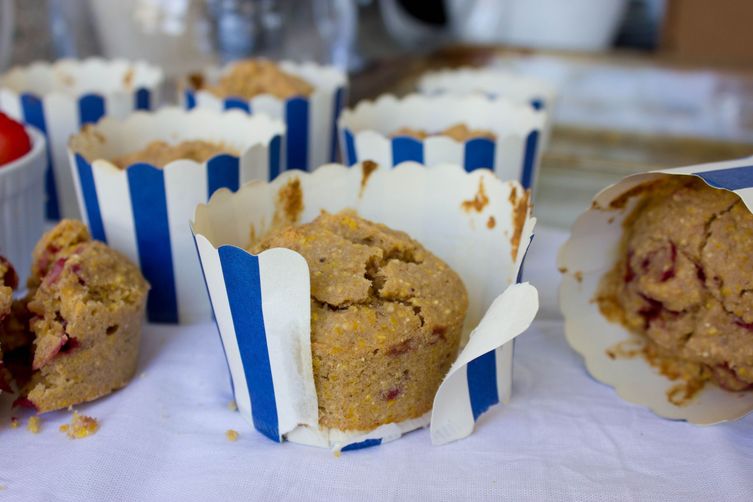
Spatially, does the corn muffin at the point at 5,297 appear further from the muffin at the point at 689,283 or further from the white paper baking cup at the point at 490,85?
the white paper baking cup at the point at 490,85

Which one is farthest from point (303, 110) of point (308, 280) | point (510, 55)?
point (510, 55)

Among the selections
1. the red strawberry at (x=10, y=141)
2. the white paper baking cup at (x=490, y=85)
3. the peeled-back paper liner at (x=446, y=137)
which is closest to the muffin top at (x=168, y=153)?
the red strawberry at (x=10, y=141)

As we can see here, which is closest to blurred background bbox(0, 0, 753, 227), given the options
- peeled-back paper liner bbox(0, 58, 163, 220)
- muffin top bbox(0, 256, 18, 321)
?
peeled-back paper liner bbox(0, 58, 163, 220)

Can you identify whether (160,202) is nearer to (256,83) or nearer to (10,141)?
(10,141)

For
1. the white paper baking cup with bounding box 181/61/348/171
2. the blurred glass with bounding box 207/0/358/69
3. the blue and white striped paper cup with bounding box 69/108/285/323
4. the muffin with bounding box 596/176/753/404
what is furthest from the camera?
the blurred glass with bounding box 207/0/358/69

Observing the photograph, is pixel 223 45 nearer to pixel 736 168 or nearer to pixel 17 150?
pixel 17 150

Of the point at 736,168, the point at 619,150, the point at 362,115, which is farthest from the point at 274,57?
the point at 736,168

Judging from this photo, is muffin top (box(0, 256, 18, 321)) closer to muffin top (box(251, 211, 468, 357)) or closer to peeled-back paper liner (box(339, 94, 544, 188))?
muffin top (box(251, 211, 468, 357))
